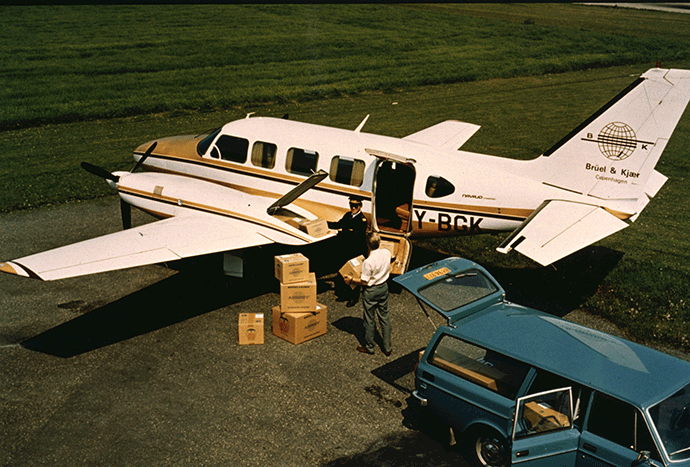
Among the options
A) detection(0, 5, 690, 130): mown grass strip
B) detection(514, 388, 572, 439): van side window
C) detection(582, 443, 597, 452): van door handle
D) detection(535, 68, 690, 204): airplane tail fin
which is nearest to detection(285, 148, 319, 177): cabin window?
detection(535, 68, 690, 204): airplane tail fin

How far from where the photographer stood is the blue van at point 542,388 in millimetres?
6977

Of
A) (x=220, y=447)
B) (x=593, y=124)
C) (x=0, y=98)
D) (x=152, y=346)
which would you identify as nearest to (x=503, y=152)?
(x=593, y=124)

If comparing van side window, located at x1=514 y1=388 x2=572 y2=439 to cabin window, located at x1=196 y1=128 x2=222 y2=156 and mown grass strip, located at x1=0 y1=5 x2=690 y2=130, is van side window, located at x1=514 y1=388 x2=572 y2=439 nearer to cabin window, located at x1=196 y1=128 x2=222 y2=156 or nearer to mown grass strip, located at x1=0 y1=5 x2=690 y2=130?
cabin window, located at x1=196 y1=128 x2=222 y2=156

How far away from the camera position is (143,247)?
41.1 ft

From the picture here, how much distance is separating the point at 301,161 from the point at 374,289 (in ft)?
17.1

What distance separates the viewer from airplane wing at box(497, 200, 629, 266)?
35.9 feet

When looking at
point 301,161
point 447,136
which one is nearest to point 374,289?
point 301,161

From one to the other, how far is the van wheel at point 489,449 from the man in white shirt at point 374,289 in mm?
3370

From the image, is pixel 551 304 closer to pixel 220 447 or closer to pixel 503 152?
pixel 220 447

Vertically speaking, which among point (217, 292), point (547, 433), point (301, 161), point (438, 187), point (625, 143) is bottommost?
point (217, 292)

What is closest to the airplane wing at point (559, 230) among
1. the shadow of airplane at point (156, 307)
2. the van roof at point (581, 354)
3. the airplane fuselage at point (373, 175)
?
the airplane fuselage at point (373, 175)

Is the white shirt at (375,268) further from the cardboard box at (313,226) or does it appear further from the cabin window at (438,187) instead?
the cabin window at (438,187)

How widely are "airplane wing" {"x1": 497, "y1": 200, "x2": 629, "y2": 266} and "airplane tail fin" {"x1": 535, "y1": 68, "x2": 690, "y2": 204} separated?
839 millimetres

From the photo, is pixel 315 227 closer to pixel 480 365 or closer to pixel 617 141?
pixel 480 365
